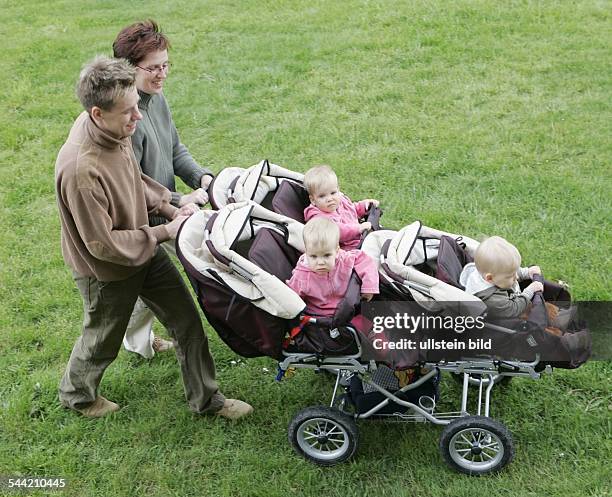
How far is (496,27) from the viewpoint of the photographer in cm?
905

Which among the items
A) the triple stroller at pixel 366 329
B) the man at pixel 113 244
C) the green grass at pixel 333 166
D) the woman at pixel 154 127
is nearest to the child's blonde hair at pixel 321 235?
the triple stroller at pixel 366 329

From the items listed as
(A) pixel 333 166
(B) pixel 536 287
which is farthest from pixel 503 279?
(A) pixel 333 166

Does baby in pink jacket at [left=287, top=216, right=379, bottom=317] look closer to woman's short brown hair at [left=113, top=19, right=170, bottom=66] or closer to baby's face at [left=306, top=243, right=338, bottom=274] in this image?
baby's face at [left=306, top=243, right=338, bottom=274]

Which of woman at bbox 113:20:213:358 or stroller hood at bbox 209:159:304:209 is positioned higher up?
woman at bbox 113:20:213:358

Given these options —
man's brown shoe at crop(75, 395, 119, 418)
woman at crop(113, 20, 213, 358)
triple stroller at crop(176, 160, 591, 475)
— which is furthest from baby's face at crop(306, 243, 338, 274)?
man's brown shoe at crop(75, 395, 119, 418)

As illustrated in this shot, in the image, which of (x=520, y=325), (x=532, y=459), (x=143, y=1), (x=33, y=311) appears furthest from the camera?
(x=143, y=1)

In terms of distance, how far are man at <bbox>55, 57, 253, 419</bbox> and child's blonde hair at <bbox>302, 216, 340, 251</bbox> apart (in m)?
0.66

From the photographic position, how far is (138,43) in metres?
4.05

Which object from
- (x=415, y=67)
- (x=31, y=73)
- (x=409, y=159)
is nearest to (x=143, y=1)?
(x=31, y=73)

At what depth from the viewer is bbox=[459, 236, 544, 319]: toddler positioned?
3.75 meters

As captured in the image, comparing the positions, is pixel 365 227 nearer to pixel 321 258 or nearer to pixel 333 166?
pixel 321 258

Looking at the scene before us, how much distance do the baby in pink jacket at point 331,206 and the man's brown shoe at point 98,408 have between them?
5.10 ft

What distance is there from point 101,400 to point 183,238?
1.36m

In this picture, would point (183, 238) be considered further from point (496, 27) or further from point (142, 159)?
point (496, 27)
